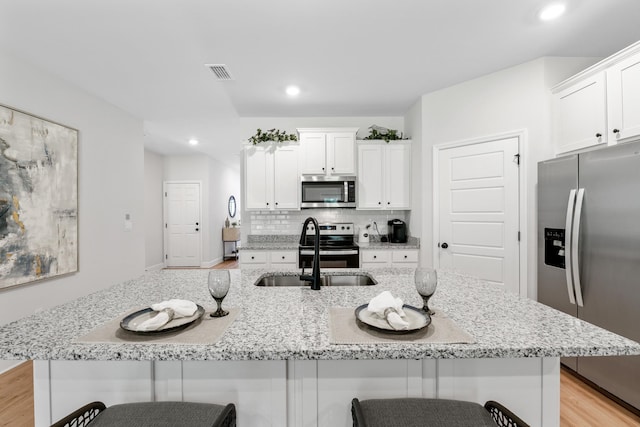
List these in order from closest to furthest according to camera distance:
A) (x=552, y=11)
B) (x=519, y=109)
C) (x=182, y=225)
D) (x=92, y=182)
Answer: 1. (x=552, y=11)
2. (x=519, y=109)
3. (x=92, y=182)
4. (x=182, y=225)

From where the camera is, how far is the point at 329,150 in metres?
3.79

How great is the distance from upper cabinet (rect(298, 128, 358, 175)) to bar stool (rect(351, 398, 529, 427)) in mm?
3036

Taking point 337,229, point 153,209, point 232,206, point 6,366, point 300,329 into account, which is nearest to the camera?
point 300,329

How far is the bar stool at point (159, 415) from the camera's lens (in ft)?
2.92

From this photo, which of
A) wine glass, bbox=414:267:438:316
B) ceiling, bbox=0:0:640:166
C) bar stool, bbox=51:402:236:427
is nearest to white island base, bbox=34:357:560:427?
bar stool, bbox=51:402:236:427

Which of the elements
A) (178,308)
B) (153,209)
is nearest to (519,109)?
(178,308)

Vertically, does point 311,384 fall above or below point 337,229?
below

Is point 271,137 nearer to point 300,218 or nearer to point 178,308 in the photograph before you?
point 300,218

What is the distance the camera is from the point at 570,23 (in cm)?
214

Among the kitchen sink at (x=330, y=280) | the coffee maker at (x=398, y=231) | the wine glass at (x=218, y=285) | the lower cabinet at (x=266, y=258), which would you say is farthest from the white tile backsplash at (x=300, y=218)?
the wine glass at (x=218, y=285)

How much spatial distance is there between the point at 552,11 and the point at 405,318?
2.30m

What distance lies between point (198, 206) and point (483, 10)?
622 centimetres

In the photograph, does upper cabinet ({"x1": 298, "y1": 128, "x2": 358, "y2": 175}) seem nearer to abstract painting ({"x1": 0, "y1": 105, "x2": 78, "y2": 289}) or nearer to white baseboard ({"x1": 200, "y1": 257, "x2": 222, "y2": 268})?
abstract painting ({"x1": 0, "y1": 105, "x2": 78, "y2": 289})

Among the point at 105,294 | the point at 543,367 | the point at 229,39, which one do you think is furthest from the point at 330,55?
the point at 543,367
